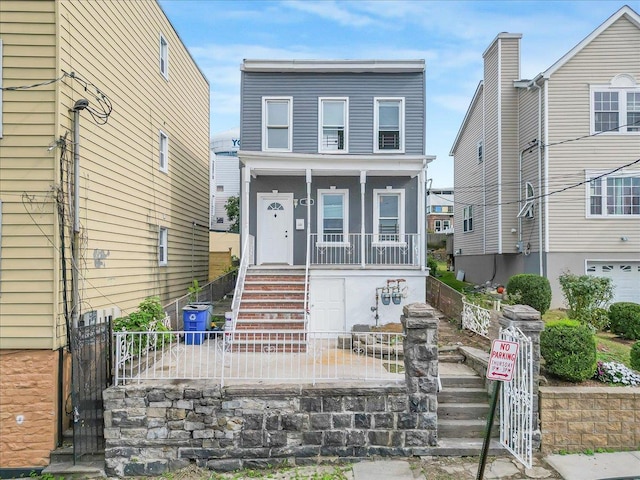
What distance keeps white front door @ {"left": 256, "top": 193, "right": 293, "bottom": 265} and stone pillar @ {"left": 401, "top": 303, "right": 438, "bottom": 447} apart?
6.81m

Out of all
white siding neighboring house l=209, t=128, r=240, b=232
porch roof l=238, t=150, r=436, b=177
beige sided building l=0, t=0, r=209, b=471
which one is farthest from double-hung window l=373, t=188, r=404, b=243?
white siding neighboring house l=209, t=128, r=240, b=232

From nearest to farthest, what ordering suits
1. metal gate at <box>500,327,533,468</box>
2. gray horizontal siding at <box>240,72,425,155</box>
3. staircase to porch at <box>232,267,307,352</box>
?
→ metal gate at <box>500,327,533,468</box>, staircase to porch at <box>232,267,307,352</box>, gray horizontal siding at <box>240,72,425,155</box>

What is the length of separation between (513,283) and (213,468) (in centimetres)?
926

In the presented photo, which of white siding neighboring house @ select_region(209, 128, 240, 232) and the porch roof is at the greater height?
white siding neighboring house @ select_region(209, 128, 240, 232)

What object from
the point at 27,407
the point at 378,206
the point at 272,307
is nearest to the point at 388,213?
the point at 378,206

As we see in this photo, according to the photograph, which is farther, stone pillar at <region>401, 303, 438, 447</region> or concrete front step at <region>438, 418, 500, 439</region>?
concrete front step at <region>438, 418, 500, 439</region>

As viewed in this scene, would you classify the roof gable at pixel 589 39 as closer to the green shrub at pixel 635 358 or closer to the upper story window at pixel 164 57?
the green shrub at pixel 635 358

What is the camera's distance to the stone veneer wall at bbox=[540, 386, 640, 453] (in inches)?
240

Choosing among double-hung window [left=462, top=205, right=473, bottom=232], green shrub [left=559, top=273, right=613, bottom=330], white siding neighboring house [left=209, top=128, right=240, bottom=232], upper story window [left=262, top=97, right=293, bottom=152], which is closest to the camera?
green shrub [left=559, top=273, right=613, bottom=330]

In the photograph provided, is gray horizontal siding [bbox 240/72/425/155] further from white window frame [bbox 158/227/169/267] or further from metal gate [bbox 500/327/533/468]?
metal gate [bbox 500/327/533/468]

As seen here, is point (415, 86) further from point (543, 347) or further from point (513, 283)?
point (543, 347)

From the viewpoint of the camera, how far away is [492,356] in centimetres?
485

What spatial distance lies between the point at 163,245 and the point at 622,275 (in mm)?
14308

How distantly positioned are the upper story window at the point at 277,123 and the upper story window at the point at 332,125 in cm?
98
